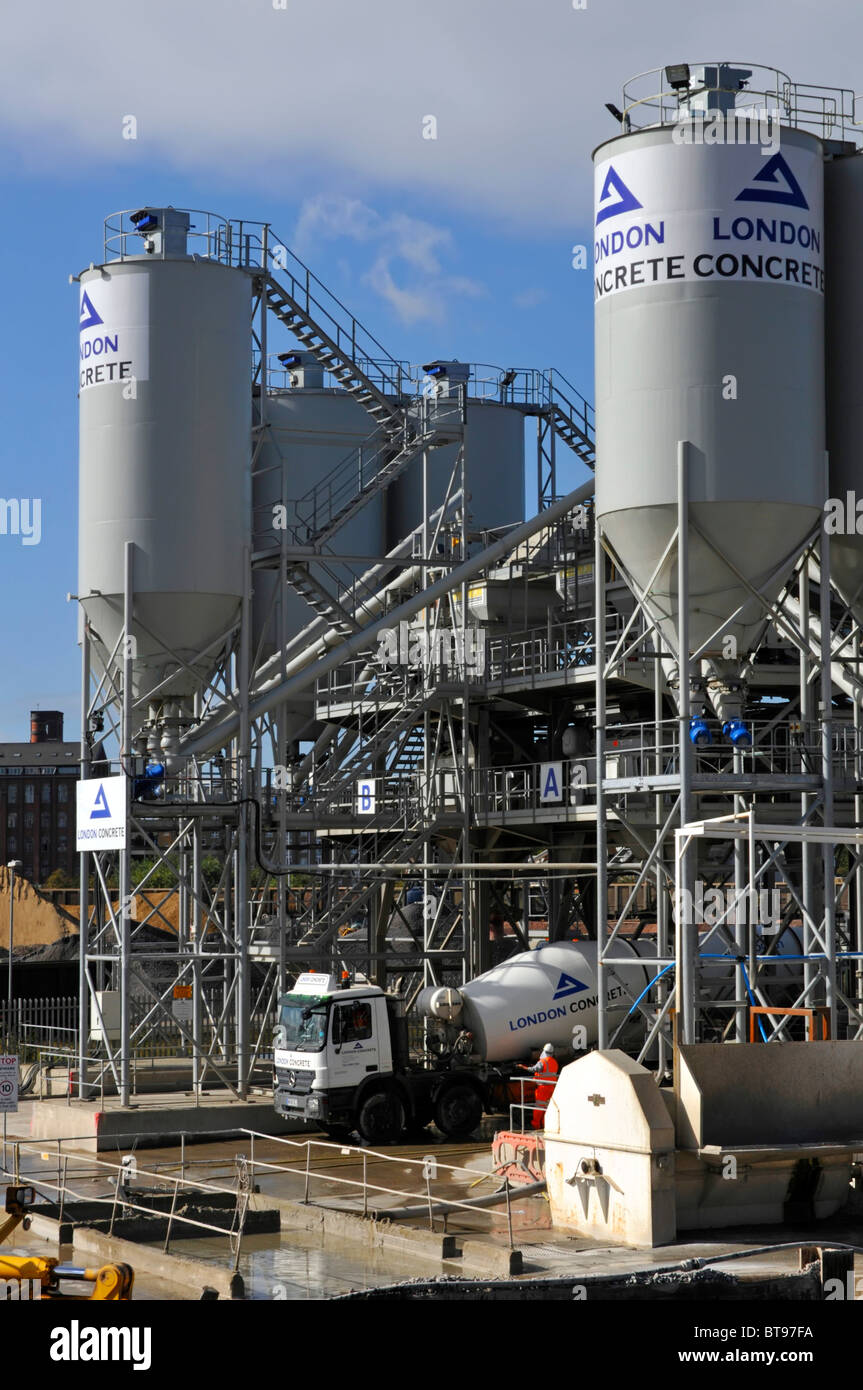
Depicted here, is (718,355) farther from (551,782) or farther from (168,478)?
(551,782)

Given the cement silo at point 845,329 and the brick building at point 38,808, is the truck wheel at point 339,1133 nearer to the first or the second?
the cement silo at point 845,329

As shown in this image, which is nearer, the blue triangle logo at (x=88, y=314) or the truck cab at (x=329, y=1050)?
the truck cab at (x=329, y=1050)

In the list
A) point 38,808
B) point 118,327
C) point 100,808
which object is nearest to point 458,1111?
point 100,808

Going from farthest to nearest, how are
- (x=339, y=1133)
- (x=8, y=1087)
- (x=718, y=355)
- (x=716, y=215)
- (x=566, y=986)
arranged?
(x=566, y=986), (x=339, y=1133), (x=718, y=355), (x=716, y=215), (x=8, y=1087)

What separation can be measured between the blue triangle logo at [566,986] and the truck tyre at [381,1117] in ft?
14.6

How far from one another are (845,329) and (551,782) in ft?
47.8

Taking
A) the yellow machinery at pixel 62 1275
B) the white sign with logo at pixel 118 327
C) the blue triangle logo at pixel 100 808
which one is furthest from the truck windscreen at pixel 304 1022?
the yellow machinery at pixel 62 1275

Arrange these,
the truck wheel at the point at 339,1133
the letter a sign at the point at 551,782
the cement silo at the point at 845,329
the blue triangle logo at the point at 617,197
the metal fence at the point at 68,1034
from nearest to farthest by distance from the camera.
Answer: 1. the blue triangle logo at the point at 617,197
2. the cement silo at the point at 845,329
3. the truck wheel at the point at 339,1133
4. the metal fence at the point at 68,1034
5. the letter a sign at the point at 551,782

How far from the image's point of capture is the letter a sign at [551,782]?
41.3 m

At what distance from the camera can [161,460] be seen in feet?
115

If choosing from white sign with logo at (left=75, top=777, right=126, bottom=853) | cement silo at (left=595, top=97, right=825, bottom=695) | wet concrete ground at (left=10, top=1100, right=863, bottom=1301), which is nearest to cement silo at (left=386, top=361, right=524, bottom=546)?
white sign with logo at (left=75, top=777, right=126, bottom=853)

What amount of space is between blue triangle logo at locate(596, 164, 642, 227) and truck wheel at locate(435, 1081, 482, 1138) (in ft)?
49.5
